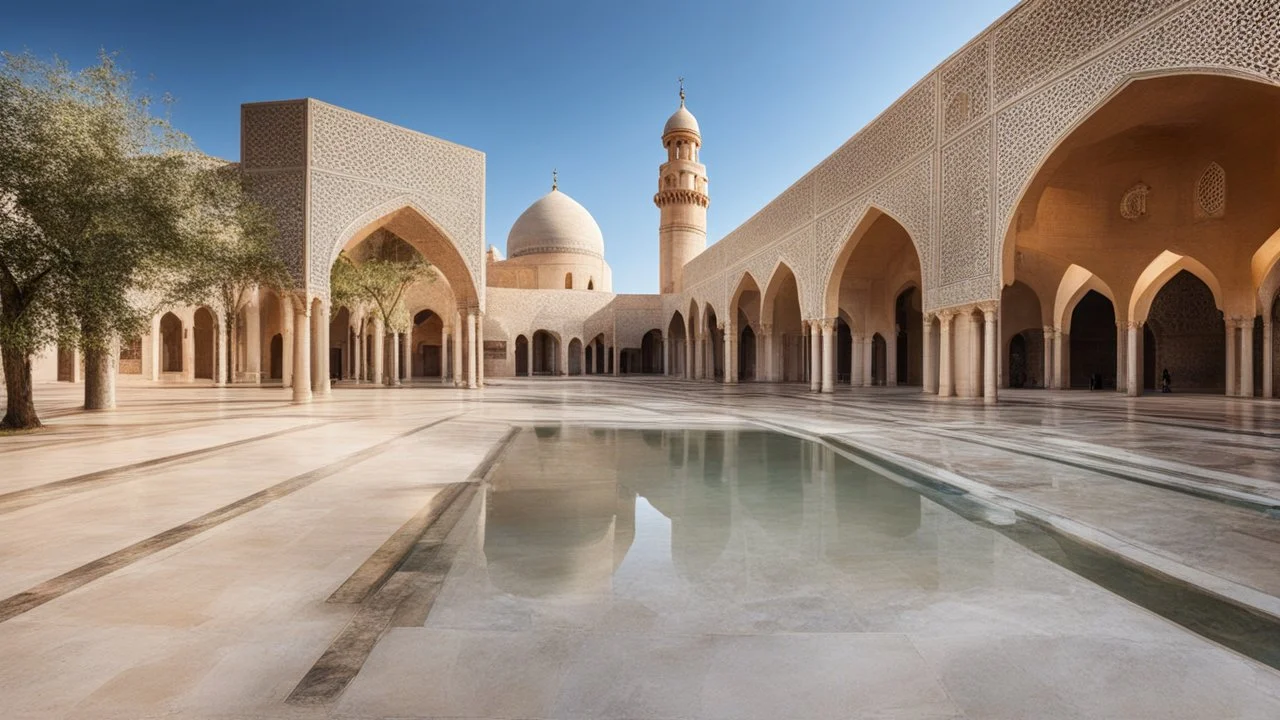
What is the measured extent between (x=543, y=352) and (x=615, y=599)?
33.6 metres

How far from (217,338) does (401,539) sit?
71.0 feet

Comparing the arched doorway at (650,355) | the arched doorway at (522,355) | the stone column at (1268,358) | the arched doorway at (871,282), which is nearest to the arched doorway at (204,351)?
the arched doorway at (522,355)

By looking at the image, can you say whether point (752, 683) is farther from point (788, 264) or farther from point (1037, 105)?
point (788, 264)

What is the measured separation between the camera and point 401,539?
2.56m

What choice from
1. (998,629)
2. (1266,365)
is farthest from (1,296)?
(1266,365)

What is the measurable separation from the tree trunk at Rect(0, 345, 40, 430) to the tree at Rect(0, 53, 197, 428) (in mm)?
10

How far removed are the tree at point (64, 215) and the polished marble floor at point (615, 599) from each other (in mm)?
2888

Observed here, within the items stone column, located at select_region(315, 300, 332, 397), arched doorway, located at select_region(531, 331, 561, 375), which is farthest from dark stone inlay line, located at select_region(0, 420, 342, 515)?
arched doorway, located at select_region(531, 331, 561, 375)

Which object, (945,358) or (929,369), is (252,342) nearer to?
(929,369)

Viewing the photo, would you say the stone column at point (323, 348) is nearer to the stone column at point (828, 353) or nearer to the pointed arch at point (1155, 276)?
the stone column at point (828, 353)

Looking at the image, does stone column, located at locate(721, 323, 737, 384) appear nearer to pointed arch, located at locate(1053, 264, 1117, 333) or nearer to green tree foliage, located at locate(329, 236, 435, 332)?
pointed arch, located at locate(1053, 264, 1117, 333)

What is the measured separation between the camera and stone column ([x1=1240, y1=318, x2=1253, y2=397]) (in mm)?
13445

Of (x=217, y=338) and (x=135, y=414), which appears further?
(x=217, y=338)

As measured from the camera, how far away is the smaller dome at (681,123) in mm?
31547
